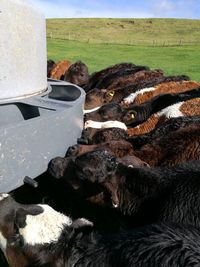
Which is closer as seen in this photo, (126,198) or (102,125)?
(126,198)

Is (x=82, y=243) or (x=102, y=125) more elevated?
(x=82, y=243)

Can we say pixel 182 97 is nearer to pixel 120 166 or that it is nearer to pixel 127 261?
pixel 120 166

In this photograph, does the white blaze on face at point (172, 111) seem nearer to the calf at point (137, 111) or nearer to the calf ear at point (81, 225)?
the calf at point (137, 111)

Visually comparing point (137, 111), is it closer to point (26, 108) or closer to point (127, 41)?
point (26, 108)

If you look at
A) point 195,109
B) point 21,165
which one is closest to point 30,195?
point 21,165

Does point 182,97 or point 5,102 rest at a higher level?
point 5,102

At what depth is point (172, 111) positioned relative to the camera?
368 inches

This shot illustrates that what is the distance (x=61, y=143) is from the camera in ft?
19.6

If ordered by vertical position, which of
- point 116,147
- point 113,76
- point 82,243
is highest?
point 82,243

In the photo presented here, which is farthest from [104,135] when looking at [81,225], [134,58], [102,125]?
[134,58]

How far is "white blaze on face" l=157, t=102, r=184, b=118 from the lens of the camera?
9262 millimetres

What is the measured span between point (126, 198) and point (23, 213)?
2160 mm

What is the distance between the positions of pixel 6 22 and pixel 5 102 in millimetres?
924

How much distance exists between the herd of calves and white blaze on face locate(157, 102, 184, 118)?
0.02m
